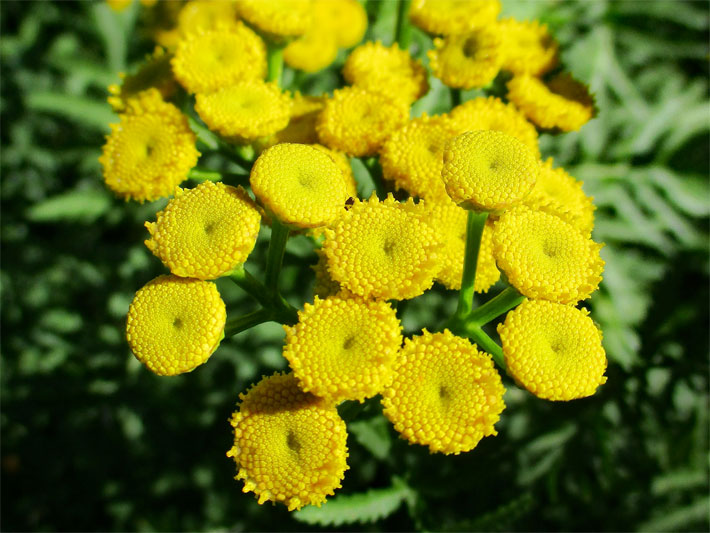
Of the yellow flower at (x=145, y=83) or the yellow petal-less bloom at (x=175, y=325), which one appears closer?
the yellow petal-less bloom at (x=175, y=325)

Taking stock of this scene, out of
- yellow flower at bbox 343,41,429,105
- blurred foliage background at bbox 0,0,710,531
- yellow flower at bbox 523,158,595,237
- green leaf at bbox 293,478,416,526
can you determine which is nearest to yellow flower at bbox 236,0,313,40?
yellow flower at bbox 343,41,429,105

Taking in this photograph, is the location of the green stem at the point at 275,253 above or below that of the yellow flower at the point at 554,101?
below

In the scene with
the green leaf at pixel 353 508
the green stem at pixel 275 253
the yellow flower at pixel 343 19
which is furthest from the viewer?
the yellow flower at pixel 343 19

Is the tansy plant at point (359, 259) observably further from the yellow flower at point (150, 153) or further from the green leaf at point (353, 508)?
the green leaf at point (353, 508)

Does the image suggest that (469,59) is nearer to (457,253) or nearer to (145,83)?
(457,253)

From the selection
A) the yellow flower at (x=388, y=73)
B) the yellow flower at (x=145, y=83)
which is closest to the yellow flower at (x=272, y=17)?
the yellow flower at (x=388, y=73)

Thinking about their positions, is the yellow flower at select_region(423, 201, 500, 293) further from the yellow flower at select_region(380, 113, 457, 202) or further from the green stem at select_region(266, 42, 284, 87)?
the green stem at select_region(266, 42, 284, 87)

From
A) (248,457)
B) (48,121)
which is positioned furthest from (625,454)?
(48,121)
